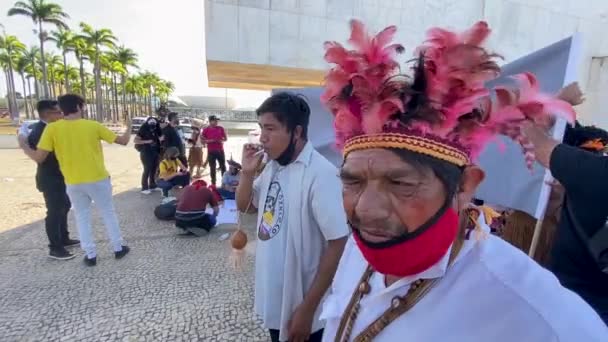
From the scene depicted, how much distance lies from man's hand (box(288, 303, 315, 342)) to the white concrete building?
5185 mm

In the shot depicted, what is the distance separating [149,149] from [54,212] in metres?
3.35

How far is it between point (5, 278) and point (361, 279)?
14.6 ft

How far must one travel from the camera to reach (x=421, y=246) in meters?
0.81

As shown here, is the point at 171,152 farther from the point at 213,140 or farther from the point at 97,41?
the point at 97,41

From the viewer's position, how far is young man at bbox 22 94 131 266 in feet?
12.1

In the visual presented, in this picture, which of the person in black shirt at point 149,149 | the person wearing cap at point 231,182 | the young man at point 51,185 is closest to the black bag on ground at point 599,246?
the young man at point 51,185

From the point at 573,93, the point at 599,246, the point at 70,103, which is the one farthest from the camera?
the point at 70,103

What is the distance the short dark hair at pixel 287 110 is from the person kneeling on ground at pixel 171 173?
550 cm

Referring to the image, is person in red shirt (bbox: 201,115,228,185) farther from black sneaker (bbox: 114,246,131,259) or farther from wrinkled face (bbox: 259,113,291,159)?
wrinkled face (bbox: 259,113,291,159)

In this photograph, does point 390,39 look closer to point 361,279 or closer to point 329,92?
point 329,92

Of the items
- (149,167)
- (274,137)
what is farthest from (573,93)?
(149,167)

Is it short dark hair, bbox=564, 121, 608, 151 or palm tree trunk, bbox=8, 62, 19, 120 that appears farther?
palm tree trunk, bbox=8, 62, 19, 120

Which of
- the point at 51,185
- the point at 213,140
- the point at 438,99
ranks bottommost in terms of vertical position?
the point at 51,185

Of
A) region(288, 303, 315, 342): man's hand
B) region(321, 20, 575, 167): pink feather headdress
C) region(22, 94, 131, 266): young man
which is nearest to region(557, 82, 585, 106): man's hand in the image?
region(321, 20, 575, 167): pink feather headdress
